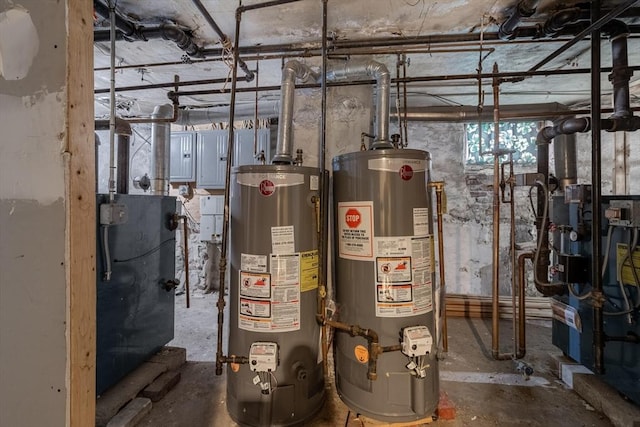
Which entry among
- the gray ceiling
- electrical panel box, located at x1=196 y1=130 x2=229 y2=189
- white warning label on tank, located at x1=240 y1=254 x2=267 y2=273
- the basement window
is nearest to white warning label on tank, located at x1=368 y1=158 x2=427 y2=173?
white warning label on tank, located at x1=240 y1=254 x2=267 y2=273

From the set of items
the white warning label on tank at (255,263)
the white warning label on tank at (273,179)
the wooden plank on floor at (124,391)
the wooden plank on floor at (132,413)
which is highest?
the white warning label on tank at (273,179)

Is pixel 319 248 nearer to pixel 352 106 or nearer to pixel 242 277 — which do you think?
pixel 242 277

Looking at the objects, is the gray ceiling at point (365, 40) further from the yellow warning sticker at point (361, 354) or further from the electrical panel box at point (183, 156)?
the yellow warning sticker at point (361, 354)

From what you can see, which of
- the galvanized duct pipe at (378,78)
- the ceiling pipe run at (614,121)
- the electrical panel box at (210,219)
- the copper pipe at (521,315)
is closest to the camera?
the galvanized duct pipe at (378,78)

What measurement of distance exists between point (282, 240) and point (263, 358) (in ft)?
1.70

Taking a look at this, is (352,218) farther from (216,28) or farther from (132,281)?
(216,28)

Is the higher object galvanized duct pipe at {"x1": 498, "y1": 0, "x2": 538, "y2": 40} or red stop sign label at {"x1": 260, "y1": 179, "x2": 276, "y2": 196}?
galvanized duct pipe at {"x1": 498, "y1": 0, "x2": 538, "y2": 40}

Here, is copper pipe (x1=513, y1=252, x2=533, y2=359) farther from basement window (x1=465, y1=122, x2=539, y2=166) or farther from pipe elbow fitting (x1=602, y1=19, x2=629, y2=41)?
basement window (x1=465, y1=122, x2=539, y2=166)

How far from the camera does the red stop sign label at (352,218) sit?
4.26ft

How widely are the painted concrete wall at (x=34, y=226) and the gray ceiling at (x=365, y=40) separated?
128 centimetres

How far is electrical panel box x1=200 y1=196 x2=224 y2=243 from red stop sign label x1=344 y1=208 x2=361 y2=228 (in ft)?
8.05

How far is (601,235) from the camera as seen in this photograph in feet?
5.03

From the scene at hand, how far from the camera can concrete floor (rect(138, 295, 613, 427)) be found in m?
1.46

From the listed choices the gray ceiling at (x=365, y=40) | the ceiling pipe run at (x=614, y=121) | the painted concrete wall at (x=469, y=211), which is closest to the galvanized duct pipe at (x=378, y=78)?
the gray ceiling at (x=365, y=40)
